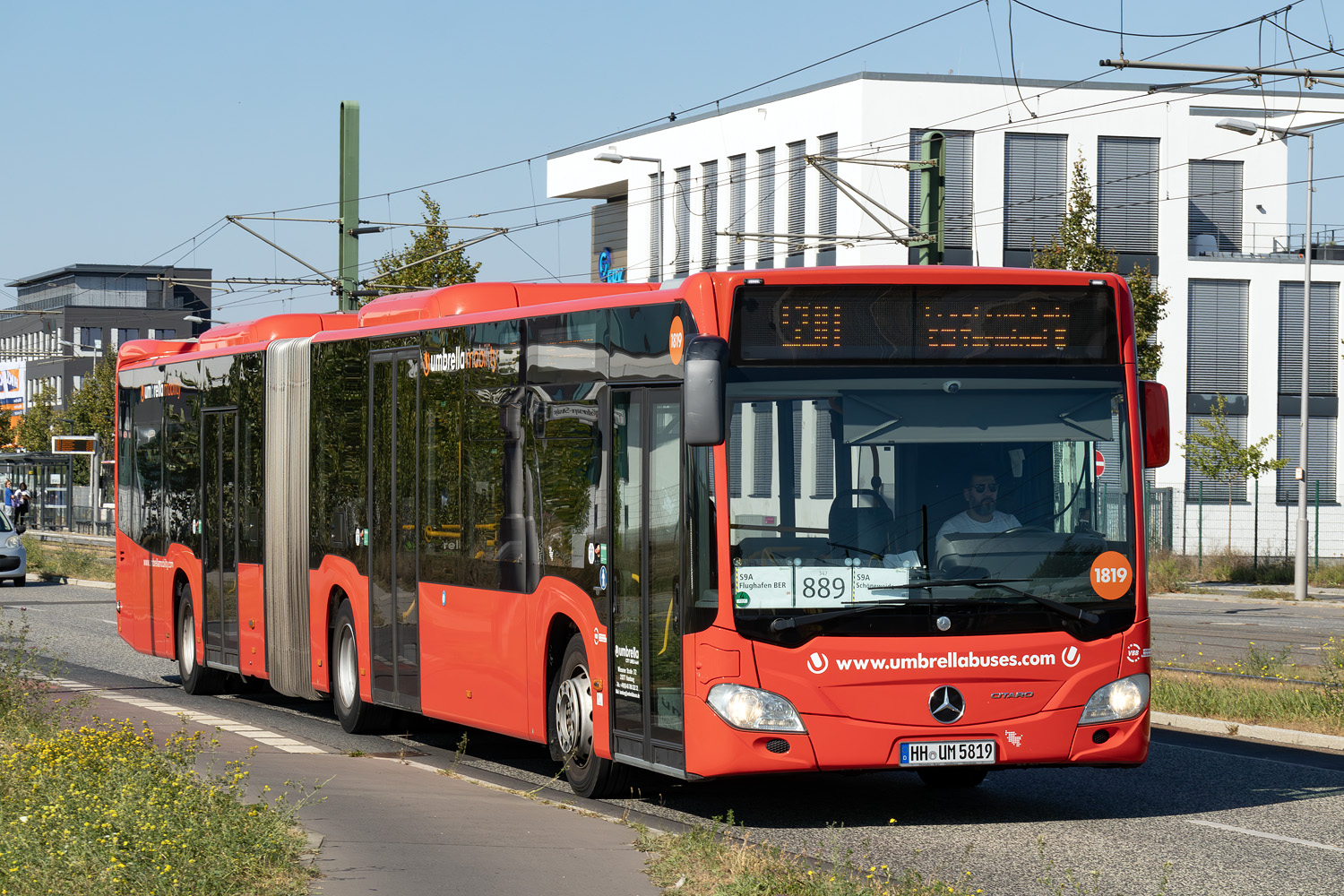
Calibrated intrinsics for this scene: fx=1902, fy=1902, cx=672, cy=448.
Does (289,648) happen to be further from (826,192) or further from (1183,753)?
(826,192)

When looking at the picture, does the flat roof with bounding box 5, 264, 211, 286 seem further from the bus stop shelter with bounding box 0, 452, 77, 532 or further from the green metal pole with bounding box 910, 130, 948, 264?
the green metal pole with bounding box 910, 130, 948, 264

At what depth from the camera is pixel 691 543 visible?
966 cm

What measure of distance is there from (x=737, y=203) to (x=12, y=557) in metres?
24.7

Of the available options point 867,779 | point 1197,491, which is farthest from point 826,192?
point 867,779

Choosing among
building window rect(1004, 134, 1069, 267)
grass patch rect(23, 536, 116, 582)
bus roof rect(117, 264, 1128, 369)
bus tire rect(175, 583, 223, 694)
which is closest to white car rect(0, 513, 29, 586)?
grass patch rect(23, 536, 116, 582)

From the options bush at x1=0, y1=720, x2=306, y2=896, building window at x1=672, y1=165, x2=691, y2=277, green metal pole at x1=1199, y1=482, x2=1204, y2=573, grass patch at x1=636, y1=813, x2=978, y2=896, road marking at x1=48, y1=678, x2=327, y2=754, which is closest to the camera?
bush at x1=0, y1=720, x2=306, y2=896

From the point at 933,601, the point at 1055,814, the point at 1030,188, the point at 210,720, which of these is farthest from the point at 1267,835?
the point at 1030,188

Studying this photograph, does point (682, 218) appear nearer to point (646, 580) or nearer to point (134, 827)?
point (646, 580)

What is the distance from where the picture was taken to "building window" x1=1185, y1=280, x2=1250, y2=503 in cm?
5294

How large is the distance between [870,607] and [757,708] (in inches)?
30.2

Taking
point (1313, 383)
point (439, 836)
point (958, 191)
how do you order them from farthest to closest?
point (1313, 383)
point (958, 191)
point (439, 836)

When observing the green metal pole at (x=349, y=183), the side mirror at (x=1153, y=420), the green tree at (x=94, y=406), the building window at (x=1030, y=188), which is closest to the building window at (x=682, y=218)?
the building window at (x=1030, y=188)

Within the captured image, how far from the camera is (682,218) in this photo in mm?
58188

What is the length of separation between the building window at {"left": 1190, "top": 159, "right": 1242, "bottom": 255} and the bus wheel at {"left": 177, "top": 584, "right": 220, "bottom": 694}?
39.8 meters
